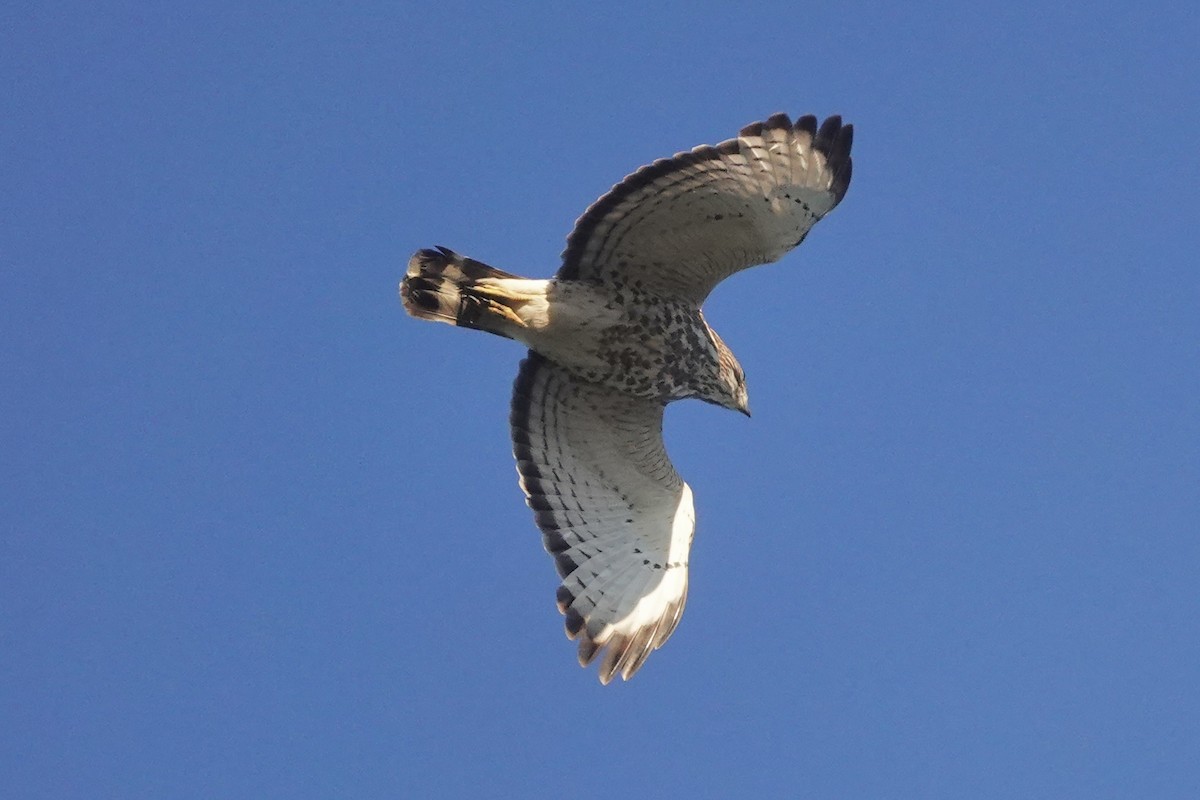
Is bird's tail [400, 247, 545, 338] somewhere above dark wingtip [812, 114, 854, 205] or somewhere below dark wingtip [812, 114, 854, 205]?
below

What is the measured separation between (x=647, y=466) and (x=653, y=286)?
1150 millimetres

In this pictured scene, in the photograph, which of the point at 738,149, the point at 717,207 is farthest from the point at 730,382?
the point at 738,149

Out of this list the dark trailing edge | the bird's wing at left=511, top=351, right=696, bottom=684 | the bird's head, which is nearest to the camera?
the dark trailing edge

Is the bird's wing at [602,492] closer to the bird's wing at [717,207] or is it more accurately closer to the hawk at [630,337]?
the hawk at [630,337]

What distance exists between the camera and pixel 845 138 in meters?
7.53

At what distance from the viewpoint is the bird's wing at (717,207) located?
7.42 m

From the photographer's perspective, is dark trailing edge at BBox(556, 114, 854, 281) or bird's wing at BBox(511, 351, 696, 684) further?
bird's wing at BBox(511, 351, 696, 684)

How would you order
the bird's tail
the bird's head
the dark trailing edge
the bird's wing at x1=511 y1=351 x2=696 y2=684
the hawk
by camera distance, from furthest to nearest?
the bird's head
the bird's wing at x1=511 y1=351 x2=696 y2=684
the bird's tail
the hawk
the dark trailing edge

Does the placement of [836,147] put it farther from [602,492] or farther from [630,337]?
[602,492]

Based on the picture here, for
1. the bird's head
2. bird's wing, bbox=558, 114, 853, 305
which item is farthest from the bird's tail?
the bird's head

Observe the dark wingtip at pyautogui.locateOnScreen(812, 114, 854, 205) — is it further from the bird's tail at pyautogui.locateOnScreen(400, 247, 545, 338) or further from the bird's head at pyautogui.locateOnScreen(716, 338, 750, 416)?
the bird's tail at pyautogui.locateOnScreen(400, 247, 545, 338)

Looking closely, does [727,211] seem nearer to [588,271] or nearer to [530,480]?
[588,271]

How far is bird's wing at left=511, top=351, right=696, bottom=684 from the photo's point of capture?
320 inches

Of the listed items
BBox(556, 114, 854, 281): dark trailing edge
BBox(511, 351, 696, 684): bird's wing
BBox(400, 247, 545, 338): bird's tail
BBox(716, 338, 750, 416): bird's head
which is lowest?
BBox(511, 351, 696, 684): bird's wing
